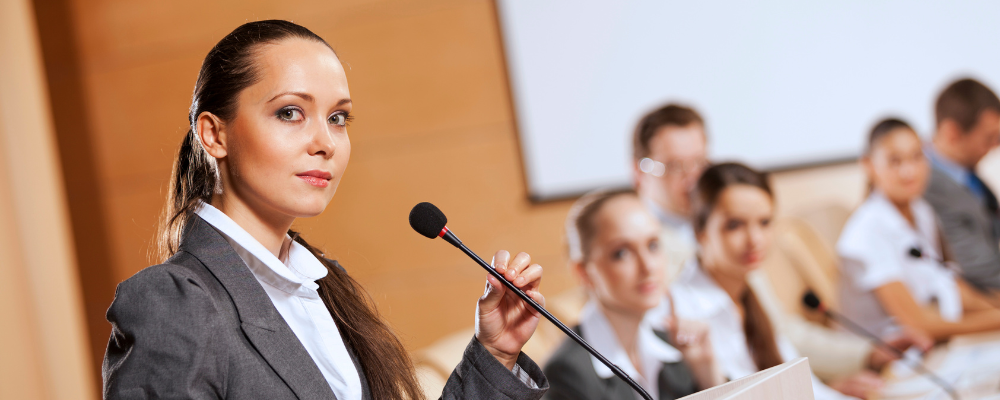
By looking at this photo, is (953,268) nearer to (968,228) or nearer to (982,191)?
(968,228)

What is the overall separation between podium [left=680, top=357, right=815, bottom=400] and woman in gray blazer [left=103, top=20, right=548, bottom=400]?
0.24m

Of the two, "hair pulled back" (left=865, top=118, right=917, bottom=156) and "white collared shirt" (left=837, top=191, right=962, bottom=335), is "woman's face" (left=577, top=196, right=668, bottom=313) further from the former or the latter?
"hair pulled back" (left=865, top=118, right=917, bottom=156)

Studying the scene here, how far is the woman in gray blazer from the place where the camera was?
0.61m

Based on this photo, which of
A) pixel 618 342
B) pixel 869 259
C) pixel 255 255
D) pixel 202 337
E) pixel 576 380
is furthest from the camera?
pixel 869 259

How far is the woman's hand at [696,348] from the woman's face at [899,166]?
2.89ft

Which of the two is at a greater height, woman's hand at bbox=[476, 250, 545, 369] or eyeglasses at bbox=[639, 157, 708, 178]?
eyeglasses at bbox=[639, 157, 708, 178]

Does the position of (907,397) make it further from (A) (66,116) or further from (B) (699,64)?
(A) (66,116)

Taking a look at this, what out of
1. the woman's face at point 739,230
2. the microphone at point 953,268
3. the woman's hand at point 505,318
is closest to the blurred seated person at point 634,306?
the woman's face at point 739,230

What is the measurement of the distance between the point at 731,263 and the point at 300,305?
197cm

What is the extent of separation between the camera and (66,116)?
9.82ft

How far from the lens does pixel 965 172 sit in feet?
8.43

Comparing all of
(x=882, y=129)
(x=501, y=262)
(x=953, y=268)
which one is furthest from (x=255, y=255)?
(x=953, y=268)

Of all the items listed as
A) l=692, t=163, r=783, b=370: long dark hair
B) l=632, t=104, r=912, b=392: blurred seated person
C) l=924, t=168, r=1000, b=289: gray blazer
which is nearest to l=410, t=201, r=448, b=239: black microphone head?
l=632, t=104, r=912, b=392: blurred seated person

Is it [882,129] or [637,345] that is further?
[882,129]
